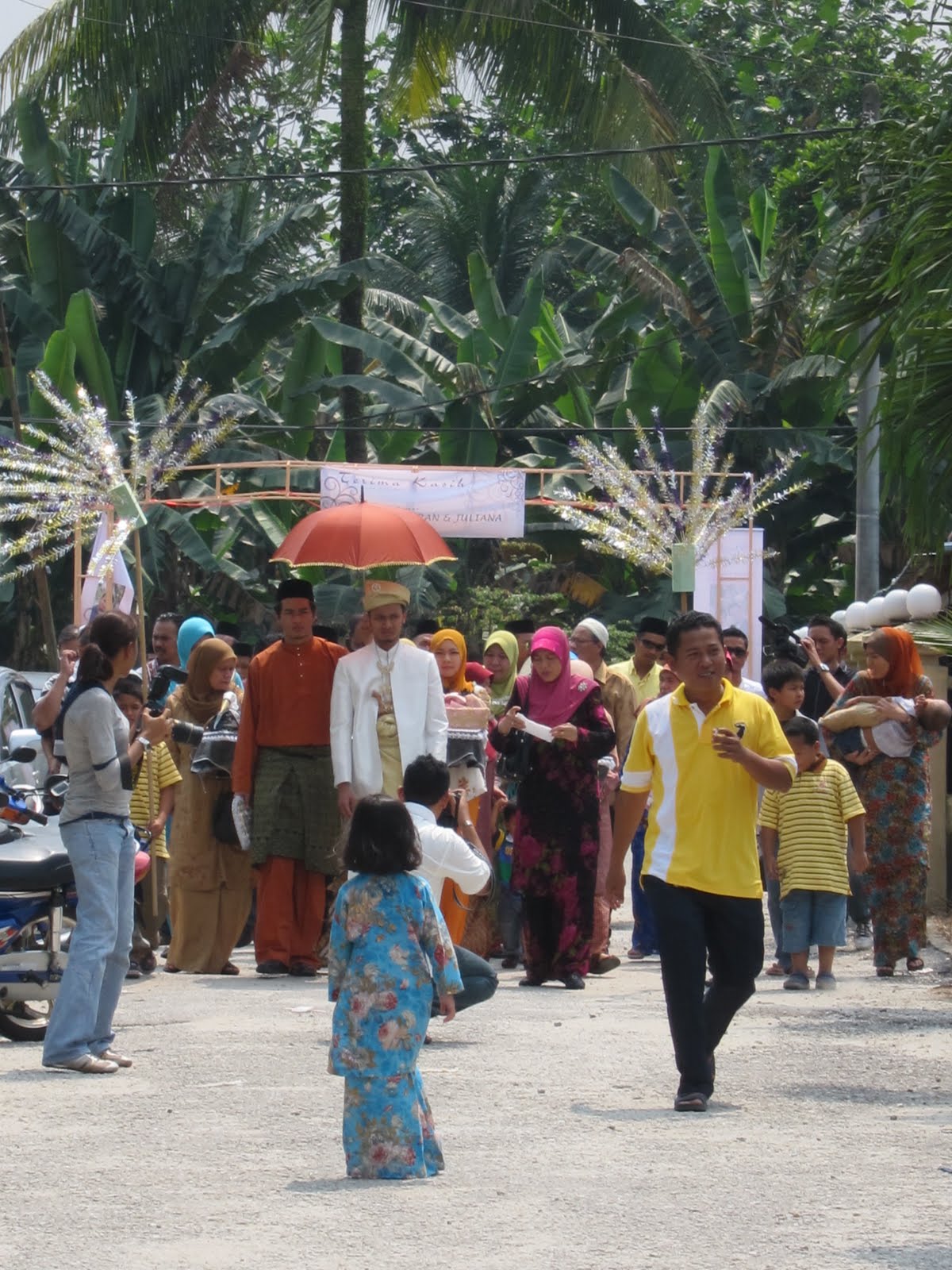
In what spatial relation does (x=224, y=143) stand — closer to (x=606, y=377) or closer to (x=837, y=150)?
(x=606, y=377)

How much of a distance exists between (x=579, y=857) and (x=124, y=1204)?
552 centimetres

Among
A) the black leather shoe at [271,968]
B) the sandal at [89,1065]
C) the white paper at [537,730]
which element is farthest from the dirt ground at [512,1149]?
the white paper at [537,730]

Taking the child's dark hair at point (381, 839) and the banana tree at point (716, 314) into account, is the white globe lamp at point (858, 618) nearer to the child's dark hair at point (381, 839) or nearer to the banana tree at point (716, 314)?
the banana tree at point (716, 314)

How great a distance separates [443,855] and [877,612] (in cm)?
786

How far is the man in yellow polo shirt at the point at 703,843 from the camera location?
7.23 m

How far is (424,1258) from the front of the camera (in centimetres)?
509

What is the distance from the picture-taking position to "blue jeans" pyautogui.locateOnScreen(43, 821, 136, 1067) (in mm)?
7961

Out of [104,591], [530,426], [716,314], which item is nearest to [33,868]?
[104,591]

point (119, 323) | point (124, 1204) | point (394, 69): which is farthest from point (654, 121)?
point (124, 1204)

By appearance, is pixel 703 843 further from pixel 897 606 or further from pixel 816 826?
pixel 897 606

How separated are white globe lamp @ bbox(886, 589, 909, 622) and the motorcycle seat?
7.72 m

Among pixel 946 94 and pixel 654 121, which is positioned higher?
pixel 654 121

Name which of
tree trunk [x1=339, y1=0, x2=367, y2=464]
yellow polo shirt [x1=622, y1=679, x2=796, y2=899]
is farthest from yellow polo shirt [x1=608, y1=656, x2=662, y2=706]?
tree trunk [x1=339, y1=0, x2=367, y2=464]

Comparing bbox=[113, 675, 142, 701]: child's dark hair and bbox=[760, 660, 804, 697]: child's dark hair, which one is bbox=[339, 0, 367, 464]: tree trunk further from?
bbox=[113, 675, 142, 701]: child's dark hair
